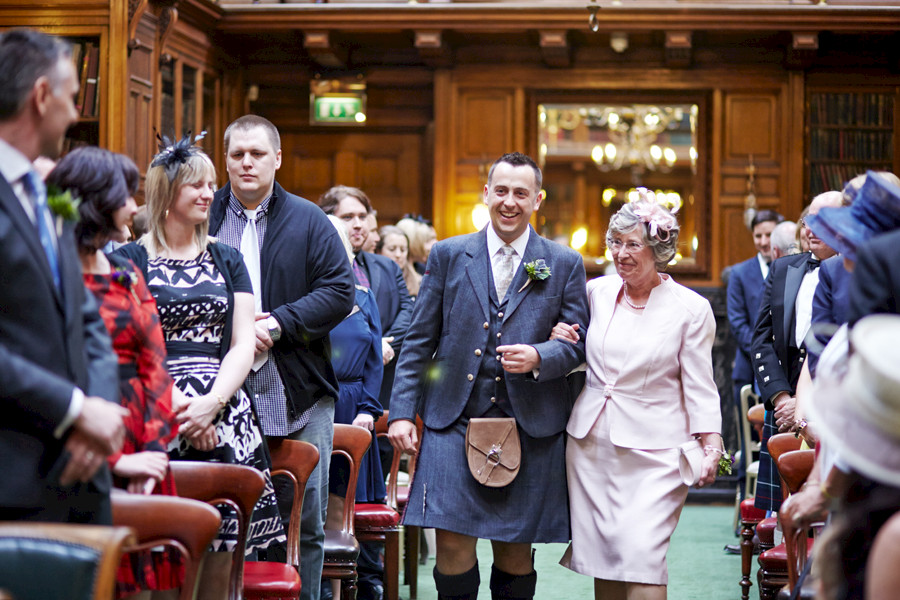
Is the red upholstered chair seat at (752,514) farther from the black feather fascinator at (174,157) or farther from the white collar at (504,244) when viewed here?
the black feather fascinator at (174,157)

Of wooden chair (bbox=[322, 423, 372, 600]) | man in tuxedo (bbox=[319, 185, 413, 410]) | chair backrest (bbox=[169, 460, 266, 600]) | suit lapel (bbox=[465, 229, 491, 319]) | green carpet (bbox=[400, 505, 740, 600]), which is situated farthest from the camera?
green carpet (bbox=[400, 505, 740, 600])

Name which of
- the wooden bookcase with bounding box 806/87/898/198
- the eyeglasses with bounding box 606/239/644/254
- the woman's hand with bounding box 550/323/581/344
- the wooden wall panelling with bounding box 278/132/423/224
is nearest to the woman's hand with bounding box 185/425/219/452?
the woman's hand with bounding box 550/323/581/344

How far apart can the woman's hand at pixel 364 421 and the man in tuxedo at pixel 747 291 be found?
11.0ft

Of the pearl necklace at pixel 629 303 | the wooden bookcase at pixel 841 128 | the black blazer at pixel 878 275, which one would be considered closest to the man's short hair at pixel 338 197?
the pearl necklace at pixel 629 303

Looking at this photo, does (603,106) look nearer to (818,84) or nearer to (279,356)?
(818,84)

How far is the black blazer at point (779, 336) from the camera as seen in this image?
4.66 m

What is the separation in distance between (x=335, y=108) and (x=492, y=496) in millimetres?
6564

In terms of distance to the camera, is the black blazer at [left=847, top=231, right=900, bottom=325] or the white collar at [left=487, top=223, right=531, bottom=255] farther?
the white collar at [left=487, top=223, right=531, bottom=255]

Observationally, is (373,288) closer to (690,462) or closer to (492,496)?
(492,496)

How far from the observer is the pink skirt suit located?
3594 mm

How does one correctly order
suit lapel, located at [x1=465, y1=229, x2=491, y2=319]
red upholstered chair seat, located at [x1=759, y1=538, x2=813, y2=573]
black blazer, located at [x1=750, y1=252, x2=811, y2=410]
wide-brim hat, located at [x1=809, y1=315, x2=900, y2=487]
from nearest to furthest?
wide-brim hat, located at [x1=809, y1=315, x2=900, y2=487] → suit lapel, located at [x1=465, y1=229, x2=491, y2=319] → red upholstered chair seat, located at [x1=759, y1=538, x2=813, y2=573] → black blazer, located at [x1=750, y1=252, x2=811, y2=410]

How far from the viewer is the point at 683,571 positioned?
20.1ft

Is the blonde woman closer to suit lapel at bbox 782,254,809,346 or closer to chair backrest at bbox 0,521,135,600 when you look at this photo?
chair backrest at bbox 0,521,135,600

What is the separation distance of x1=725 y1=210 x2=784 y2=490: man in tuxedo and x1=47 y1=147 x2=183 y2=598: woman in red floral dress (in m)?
5.18
